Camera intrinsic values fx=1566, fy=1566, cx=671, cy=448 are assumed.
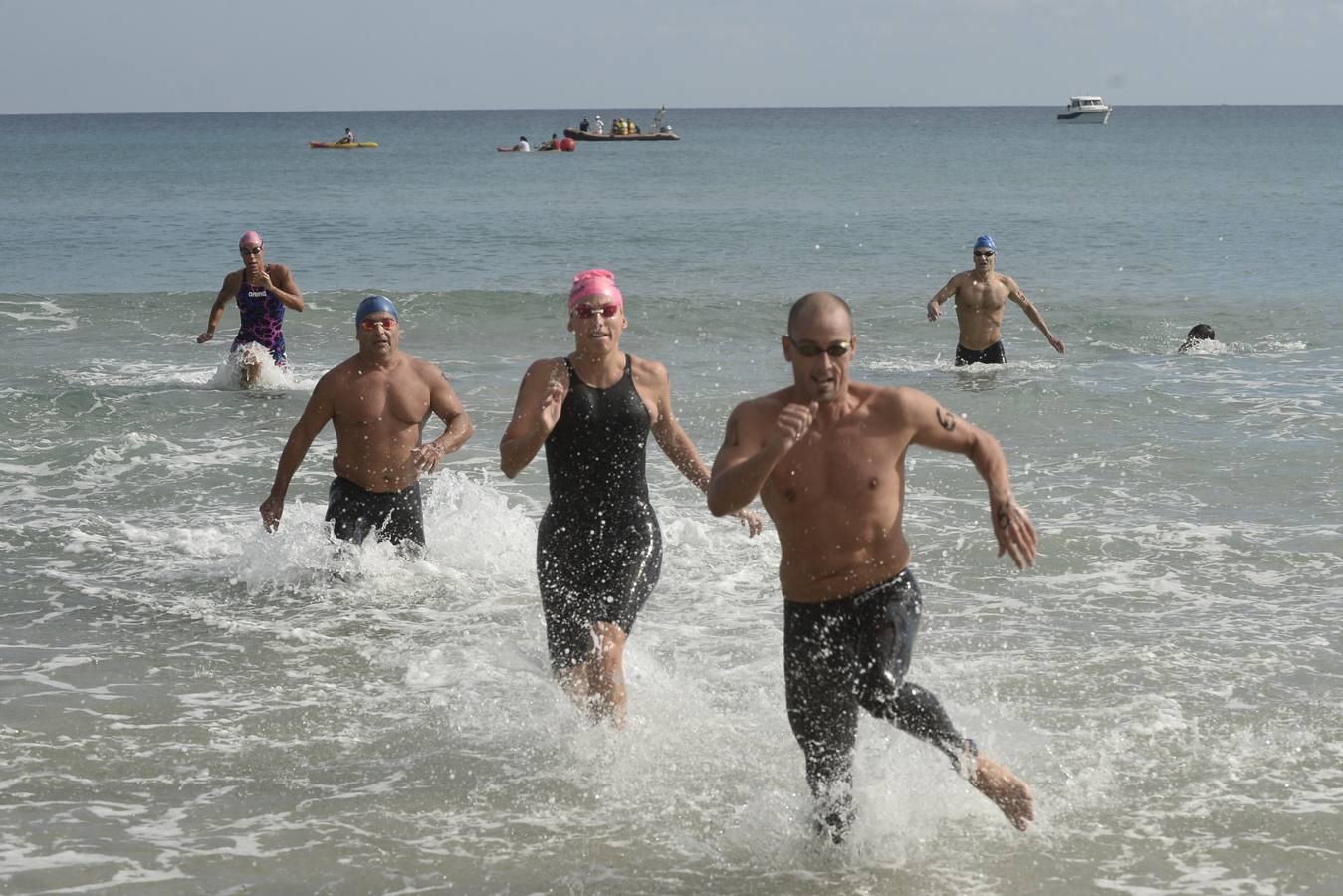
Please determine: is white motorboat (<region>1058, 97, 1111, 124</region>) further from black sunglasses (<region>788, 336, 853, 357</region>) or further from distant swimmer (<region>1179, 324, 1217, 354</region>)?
black sunglasses (<region>788, 336, 853, 357</region>)

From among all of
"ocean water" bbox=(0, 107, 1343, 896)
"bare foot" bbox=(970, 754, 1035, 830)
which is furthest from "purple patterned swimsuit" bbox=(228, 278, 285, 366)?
"bare foot" bbox=(970, 754, 1035, 830)

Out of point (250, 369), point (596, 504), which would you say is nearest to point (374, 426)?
point (596, 504)

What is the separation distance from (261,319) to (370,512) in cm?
727

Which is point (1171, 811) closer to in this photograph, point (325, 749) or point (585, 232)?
point (325, 749)

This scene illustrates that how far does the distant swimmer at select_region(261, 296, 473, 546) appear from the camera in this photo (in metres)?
7.87

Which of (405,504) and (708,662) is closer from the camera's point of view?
(708,662)

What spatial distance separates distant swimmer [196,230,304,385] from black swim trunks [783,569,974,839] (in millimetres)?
9137

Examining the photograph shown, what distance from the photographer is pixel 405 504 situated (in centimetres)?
815

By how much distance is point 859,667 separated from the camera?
465cm

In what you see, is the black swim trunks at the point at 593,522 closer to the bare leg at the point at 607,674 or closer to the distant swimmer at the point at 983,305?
the bare leg at the point at 607,674

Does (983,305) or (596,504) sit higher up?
(596,504)

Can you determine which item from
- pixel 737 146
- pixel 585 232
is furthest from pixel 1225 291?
pixel 737 146

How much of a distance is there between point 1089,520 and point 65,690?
20.5ft

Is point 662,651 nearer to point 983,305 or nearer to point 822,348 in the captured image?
point 822,348
